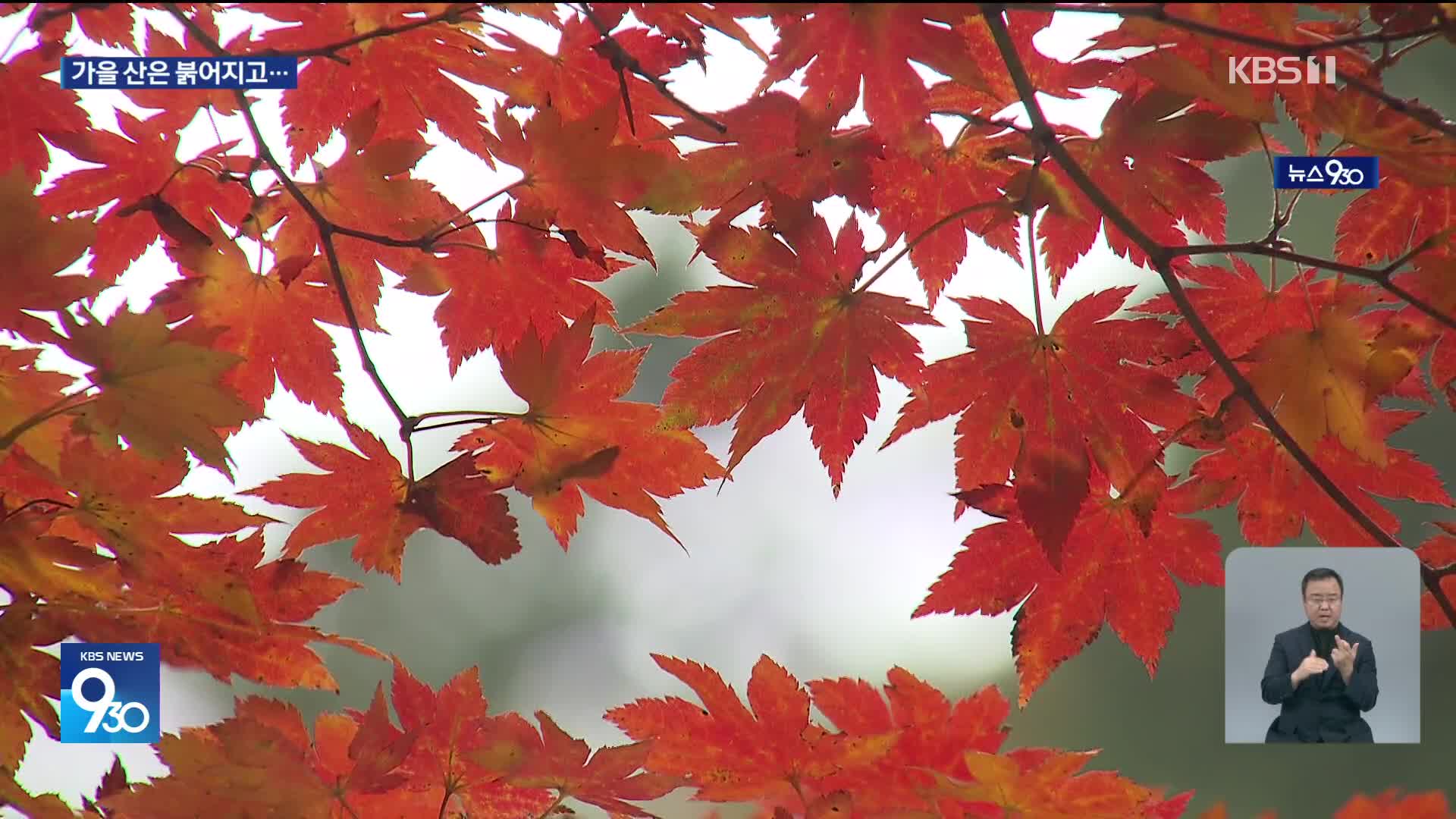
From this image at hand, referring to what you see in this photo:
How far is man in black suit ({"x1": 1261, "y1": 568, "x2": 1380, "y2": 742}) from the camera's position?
82 cm

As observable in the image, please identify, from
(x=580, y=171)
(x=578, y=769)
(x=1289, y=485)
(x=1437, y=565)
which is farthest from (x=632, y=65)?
(x=1437, y=565)

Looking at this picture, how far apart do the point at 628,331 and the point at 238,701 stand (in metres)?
0.34

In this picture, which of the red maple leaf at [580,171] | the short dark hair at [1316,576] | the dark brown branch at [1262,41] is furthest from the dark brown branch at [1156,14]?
the short dark hair at [1316,576]

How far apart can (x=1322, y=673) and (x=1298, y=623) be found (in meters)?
0.04

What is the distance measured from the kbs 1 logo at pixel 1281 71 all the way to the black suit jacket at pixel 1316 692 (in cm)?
37

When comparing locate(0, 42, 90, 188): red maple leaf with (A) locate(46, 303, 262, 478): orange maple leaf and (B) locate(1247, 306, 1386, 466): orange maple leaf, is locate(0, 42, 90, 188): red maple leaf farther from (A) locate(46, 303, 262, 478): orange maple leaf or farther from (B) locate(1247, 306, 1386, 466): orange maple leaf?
(B) locate(1247, 306, 1386, 466): orange maple leaf

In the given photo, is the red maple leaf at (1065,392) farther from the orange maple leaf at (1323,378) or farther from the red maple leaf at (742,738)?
the red maple leaf at (742,738)

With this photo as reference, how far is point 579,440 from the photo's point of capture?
2.43 feet

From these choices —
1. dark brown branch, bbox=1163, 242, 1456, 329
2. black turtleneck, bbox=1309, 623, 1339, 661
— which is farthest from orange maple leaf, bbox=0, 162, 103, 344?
black turtleneck, bbox=1309, 623, 1339, 661

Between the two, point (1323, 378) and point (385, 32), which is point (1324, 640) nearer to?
point (1323, 378)

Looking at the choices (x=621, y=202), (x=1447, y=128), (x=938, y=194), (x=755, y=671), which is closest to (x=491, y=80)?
(x=621, y=202)

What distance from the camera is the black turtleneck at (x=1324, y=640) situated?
2.68 ft

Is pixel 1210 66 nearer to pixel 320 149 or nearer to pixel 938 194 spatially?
pixel 938 194

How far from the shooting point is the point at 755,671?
0.78 metres
